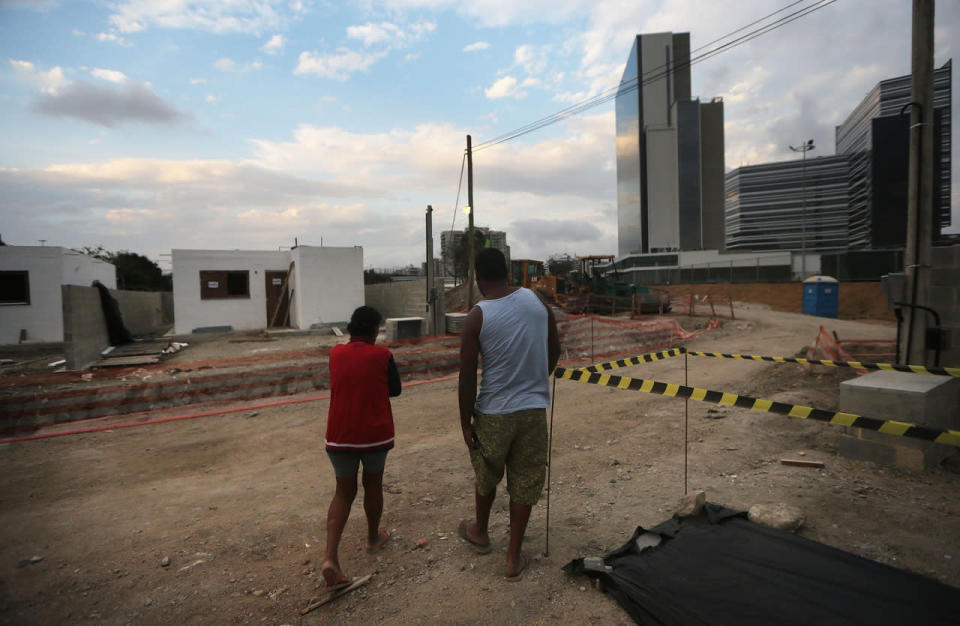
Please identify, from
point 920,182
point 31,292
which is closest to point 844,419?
point 920,182

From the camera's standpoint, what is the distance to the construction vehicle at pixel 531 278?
22.1 m

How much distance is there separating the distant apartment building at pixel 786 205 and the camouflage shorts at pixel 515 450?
97.7 meters

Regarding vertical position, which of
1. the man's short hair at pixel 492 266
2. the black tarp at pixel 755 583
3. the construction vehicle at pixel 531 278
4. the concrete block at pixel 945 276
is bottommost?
the black tarp at pixel 755 583

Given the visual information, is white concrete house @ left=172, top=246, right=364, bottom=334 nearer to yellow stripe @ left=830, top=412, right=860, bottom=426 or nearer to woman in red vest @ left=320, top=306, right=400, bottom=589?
woman in red vest @ left=320, top=306, right=400, bottom=589

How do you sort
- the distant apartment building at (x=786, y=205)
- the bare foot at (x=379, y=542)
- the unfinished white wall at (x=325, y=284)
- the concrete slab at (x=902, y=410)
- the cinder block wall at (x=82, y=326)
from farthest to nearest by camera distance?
the distant apartment building at (x=786, y=205)
the unfinished white wall at (x=325, y=284)
the cinder block wall at (x=82, y=326)
the concrete slab at (x=902, y=410)
the bare foot at (x=379, y=542)

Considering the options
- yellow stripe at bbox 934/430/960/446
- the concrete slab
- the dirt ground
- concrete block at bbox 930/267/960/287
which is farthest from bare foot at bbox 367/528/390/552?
concrete block at bbox 930/267/960/287

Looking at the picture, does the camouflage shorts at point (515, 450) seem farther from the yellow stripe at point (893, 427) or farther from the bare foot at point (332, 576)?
the yellow stripe at point (893, 427)

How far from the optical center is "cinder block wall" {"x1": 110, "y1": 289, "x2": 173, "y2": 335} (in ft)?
68.2

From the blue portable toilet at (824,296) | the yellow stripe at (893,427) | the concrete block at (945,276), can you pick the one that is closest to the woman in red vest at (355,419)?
the yellow stripe at (893,427)

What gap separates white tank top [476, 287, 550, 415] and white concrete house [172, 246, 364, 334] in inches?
764

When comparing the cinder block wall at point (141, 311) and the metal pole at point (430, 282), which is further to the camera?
the cinder block wall at point (141, 311)

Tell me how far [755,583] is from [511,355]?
5.81ft

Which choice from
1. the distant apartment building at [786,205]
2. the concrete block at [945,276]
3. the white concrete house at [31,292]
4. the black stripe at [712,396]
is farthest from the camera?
the distant apartment building at [786,205]

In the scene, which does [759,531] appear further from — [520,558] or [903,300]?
[903,300]
